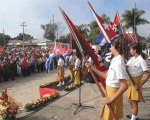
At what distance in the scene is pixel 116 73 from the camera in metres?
4.41

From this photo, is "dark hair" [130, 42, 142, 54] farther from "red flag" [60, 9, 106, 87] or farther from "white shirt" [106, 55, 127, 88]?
"white shirt" [106, 55, 127, 88]

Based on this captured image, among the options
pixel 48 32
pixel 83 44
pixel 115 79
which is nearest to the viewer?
pixel 115 79

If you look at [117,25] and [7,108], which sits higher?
[117,25]

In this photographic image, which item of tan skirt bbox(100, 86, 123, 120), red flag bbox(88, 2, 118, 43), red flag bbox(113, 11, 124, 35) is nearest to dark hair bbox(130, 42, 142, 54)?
red flag bbox(88, 2, 118, 43)

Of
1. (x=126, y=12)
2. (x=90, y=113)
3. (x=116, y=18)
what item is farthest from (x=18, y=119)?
(x=126, y=12)

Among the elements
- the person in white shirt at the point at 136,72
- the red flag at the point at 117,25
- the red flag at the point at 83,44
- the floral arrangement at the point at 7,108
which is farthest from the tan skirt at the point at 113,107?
the red flag at the point at 117,25

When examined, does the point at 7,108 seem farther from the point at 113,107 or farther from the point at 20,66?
the point at 20,66

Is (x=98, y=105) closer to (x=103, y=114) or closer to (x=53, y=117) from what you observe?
(x=53, y=117)

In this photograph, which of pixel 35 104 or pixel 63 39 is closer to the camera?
pixel 35 104

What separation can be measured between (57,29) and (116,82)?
80.6 meters

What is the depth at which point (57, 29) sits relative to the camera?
84.4m

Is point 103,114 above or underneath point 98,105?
above

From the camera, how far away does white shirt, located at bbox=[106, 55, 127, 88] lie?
14.3 ft

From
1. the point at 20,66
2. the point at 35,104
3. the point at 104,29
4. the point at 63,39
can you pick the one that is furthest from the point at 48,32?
the point at 35,104
